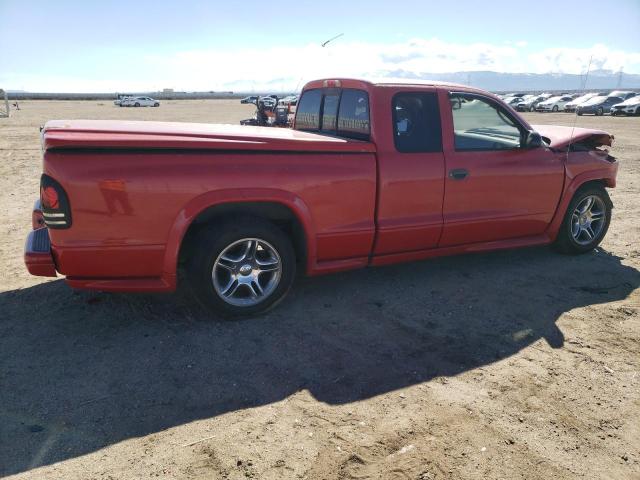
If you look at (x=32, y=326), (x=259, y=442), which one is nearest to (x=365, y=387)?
(x=259, y=442)

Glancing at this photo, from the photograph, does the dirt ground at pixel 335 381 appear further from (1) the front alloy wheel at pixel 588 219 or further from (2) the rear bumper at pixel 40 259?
(1) the front alloy wheel at pixel 588 219

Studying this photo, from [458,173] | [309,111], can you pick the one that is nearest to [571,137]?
[458,173]

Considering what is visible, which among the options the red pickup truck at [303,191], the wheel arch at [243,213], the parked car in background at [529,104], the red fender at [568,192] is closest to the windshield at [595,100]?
the parked car in background at [529,104]

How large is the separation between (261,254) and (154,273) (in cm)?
92

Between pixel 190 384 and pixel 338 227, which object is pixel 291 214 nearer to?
pixel 338 227

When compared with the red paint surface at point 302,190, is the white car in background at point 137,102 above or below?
above

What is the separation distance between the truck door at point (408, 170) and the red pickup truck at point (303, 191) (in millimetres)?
11

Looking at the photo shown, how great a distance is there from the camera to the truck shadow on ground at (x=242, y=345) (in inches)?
110

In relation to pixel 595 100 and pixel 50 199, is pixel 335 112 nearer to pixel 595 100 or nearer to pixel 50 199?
pixel 50 199

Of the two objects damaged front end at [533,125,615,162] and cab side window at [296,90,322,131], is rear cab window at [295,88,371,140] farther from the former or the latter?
damaged front end at [533,125,615,162]

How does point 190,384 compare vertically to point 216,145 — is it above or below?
below

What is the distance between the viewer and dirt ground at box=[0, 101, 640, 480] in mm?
2480

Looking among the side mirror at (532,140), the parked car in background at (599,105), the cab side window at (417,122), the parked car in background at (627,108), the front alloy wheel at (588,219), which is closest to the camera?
the cab side window at (417,122)

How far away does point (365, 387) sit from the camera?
3.08 m
